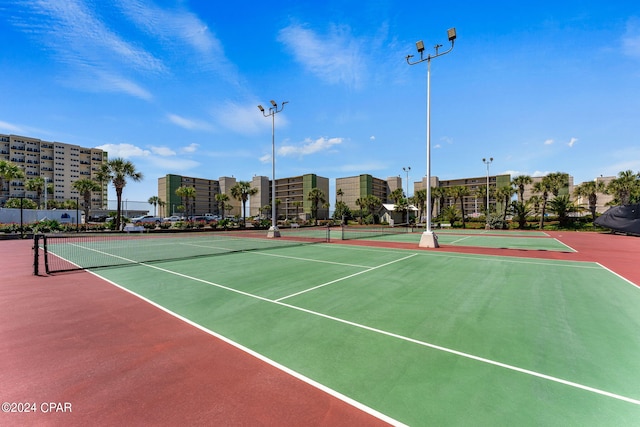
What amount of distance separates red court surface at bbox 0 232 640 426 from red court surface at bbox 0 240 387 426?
0.04ft

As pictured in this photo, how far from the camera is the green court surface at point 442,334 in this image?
10.8ft

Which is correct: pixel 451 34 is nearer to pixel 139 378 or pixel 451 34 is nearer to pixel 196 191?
pixel 139 378

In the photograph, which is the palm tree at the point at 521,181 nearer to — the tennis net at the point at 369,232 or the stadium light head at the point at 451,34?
the tennis net at the point at 369,232

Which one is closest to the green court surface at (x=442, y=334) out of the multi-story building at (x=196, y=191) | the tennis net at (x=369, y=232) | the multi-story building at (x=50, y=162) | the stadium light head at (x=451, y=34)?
the stadium light head at (x=451, y=34)

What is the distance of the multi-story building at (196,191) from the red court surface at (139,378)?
121 meters

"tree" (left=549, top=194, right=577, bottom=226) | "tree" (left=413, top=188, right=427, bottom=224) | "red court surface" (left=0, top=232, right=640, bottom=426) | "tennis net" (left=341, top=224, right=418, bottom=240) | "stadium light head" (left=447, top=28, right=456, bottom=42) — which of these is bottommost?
"tennis net" (left=341, top=224, right=418, bottom=240)

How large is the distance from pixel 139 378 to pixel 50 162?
482ft

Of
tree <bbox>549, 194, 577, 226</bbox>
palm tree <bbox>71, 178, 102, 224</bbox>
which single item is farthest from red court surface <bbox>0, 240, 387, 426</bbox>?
tree <bbox>549, 194, 577, 226</bbox>

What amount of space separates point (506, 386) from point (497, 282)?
6.76m

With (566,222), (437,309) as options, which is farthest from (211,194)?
(437,309)

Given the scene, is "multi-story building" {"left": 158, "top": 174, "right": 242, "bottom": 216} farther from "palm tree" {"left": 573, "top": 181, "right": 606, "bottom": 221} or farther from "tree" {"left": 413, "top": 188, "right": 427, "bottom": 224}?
"palm tree" {"left": 573, "top": 181, "right": 606, "bottom": 221}

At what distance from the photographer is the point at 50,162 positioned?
10412cm

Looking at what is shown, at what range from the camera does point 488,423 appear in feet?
9.48

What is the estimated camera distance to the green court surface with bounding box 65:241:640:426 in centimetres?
328
